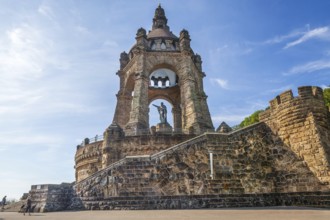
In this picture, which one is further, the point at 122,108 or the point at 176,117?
the point at 176,117

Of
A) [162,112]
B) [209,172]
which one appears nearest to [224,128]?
[162,112]

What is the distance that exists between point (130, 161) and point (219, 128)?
11886 millimetres

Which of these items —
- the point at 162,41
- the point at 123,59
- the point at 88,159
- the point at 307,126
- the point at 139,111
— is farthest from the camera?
the point at 123,59

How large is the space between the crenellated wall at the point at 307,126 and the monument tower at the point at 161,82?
9.36 meters

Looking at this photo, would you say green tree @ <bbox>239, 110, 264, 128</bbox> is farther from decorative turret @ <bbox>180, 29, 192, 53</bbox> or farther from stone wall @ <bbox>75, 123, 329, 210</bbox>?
stone wall @ <bbox>75, 123, 329, 210</bbox>

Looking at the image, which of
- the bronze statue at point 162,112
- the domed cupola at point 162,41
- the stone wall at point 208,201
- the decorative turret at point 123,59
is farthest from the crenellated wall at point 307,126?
the decorative turret at point 123,59

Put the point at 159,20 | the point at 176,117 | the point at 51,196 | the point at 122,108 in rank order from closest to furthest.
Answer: the point at 51,196 < the point at 122,108 < the point at 176,117 < the point at 159,20

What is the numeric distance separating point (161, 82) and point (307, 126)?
23554mm

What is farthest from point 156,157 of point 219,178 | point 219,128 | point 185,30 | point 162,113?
point 185,30

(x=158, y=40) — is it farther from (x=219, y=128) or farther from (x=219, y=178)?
(x=219, y=178)

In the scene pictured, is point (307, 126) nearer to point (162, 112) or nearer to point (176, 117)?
point (162, 112)

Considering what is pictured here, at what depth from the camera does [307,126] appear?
11.3m

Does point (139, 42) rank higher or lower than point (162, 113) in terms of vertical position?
higher

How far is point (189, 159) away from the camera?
11547 mm
